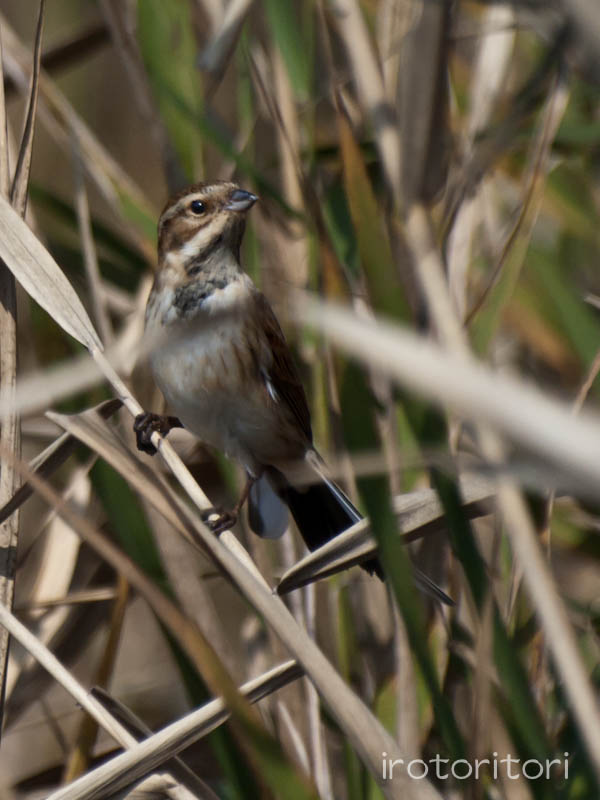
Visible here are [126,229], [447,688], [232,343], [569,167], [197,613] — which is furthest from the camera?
[569,167]

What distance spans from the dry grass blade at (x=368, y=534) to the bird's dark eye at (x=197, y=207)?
4.23ft

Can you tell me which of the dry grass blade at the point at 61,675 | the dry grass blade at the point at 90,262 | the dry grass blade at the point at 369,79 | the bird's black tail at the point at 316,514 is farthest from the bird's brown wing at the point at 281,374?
the dry grass blade at the point at 369,79

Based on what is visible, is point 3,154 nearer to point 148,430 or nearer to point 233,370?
point 148,430

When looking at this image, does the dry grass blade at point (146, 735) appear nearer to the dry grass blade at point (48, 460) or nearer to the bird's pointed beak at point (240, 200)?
the dry grass blade at point (48, 460)

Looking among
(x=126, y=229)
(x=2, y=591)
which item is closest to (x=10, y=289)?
(x=2, y=591)

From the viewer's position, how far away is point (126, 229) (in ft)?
10.1

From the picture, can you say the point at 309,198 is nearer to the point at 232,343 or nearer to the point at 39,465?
the point at 232,343

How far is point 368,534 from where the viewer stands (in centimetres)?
172

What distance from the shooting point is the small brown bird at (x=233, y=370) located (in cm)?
275

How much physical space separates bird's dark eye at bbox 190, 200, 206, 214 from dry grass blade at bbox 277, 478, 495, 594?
1.29 meters

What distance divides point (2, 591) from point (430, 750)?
1008 millimetres

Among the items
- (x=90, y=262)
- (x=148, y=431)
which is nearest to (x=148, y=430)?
(x=148, y=431)

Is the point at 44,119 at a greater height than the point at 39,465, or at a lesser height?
greater

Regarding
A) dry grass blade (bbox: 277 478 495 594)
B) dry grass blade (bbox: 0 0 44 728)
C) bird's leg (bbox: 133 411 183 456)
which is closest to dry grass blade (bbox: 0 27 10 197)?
dry grass blade (bbox: 0 0 44 728)
